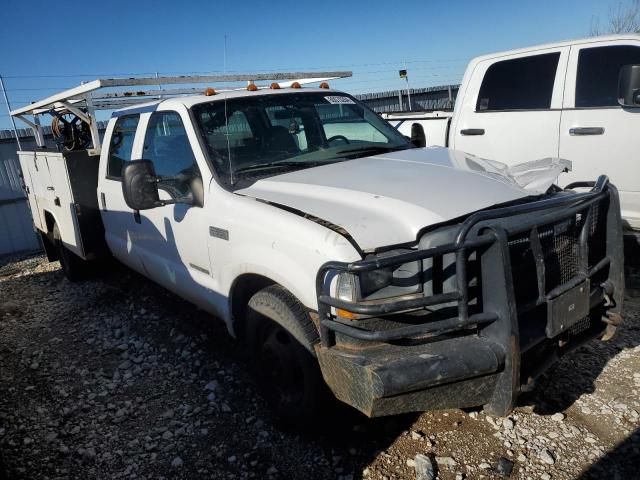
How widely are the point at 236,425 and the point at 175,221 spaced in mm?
1449

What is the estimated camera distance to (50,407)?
138 inches

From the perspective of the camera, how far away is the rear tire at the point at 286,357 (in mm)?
2561

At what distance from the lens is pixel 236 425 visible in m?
3.13

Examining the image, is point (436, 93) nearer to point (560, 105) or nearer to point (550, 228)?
point (560, 105)

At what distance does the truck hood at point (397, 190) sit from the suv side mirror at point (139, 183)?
574 millimetres

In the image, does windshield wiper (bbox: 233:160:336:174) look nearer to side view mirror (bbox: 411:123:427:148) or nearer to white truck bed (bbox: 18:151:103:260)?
side view mirror (bbox: 411:123:427:148)

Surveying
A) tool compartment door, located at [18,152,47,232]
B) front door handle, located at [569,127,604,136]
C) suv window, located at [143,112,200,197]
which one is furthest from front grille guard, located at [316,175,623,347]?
tool compartment door, located at [18,152,47,232]

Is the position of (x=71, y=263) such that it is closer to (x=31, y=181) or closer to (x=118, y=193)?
(x=31, y=181)

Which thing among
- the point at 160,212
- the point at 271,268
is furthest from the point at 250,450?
the point at 160,212

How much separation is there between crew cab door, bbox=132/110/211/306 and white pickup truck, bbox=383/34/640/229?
228 centimetres

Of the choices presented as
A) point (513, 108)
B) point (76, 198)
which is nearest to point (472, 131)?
point (513, 108)

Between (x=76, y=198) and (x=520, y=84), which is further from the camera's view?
(x=76, y=198)

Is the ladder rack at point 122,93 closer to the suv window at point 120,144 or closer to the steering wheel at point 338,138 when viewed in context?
the suv window at point 120,144

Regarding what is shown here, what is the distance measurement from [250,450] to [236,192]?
1492 mm
